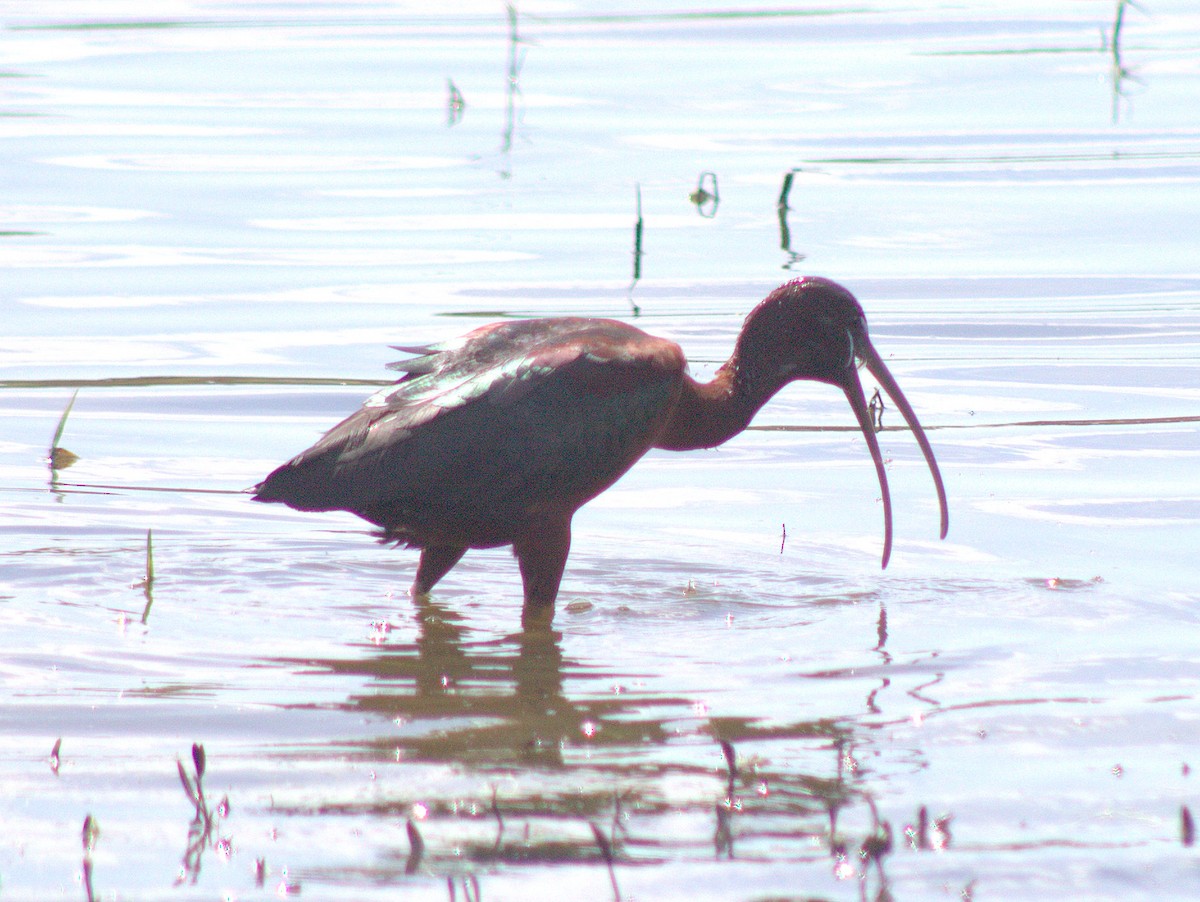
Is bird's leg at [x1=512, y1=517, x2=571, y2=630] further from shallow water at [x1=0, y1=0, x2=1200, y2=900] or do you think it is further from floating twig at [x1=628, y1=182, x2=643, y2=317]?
floating twig at [x1=628, y1=182, x2=643, y2=317]

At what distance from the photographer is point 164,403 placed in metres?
8.98

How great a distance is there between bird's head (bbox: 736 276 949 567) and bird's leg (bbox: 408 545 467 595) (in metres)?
1.14

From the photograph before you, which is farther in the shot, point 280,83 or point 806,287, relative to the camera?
point 280,83

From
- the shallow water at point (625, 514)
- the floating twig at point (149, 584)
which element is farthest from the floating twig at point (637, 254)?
the floating twig at point (149, 584)

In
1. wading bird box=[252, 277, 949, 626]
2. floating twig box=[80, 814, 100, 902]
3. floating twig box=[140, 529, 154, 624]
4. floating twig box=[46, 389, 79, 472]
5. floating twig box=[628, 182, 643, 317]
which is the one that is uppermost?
floating twig box=[628, 182, 643, 317]

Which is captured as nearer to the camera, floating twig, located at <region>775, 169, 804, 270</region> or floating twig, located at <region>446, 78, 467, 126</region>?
floating twig, located at <region>775, 169, 804, 270</region>

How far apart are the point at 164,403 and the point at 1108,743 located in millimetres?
5461

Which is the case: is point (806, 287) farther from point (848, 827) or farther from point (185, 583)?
point (848, 827)

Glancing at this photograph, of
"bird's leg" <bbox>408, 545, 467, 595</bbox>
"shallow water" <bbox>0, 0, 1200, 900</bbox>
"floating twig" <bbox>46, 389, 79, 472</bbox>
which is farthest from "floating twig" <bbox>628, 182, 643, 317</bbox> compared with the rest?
"bird's leg" <bbox>408, 545, 467, 595</bbox>

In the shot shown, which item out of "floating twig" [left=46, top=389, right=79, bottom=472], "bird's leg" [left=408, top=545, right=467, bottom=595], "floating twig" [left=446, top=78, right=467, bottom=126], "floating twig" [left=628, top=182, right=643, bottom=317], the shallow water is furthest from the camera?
"floating twig" [left=446, top=78, right=467, bottom=126]

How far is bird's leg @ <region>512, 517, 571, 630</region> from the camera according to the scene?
19.6ft

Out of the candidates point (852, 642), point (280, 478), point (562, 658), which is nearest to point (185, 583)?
point (280, 478)

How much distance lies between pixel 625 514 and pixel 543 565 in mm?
1493

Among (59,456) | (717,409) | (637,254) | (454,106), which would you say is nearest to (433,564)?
(717,409)
